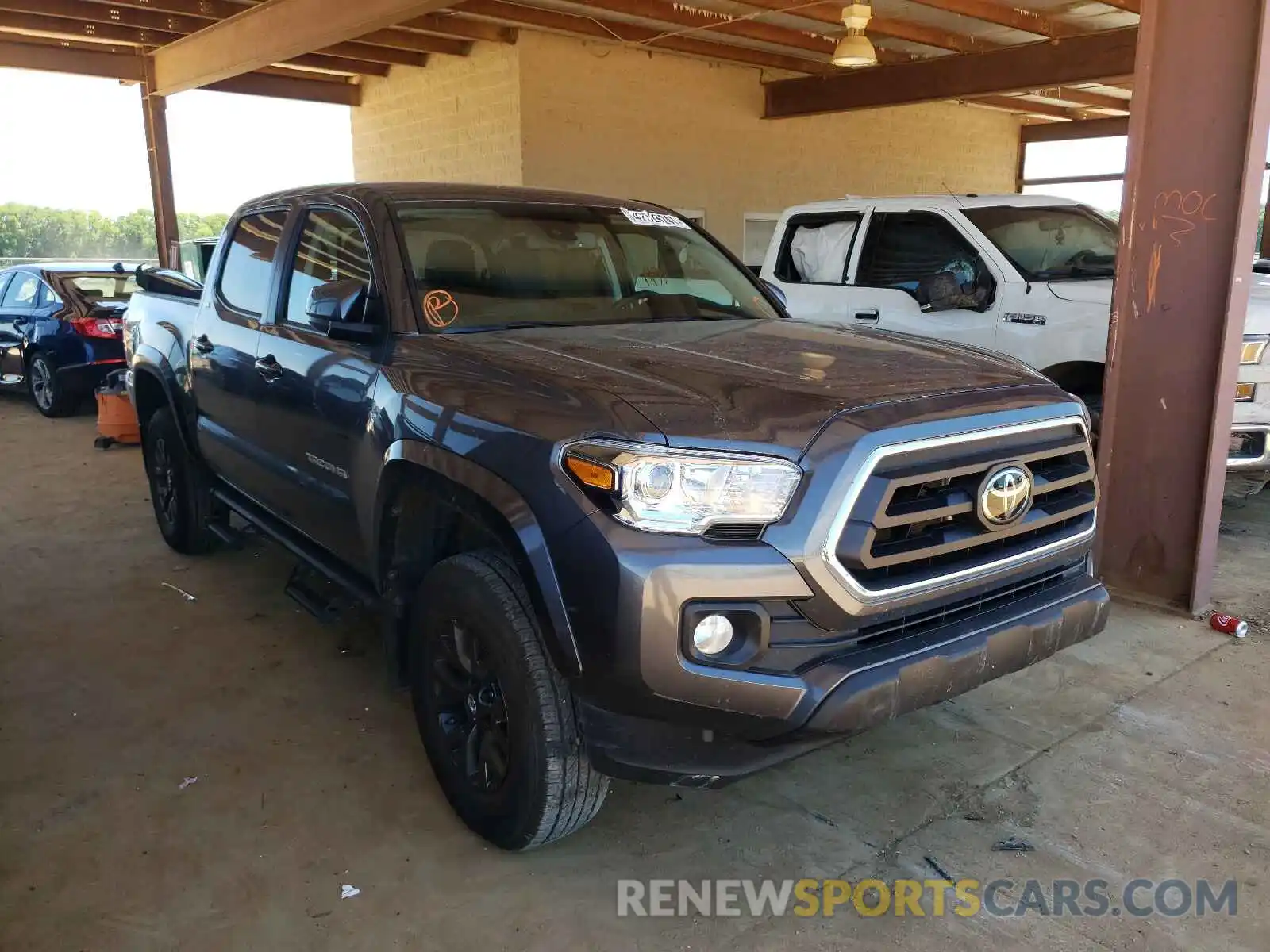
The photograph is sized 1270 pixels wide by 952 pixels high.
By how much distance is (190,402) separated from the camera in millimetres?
4777

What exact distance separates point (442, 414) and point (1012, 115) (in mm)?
17472

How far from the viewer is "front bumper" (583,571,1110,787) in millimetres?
2203

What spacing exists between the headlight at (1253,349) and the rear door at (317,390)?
440cm

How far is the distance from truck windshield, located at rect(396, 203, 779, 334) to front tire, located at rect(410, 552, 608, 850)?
3.07 ft

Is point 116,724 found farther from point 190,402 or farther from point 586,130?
point 586,130

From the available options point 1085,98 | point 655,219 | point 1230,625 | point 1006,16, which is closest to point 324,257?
point 655,219

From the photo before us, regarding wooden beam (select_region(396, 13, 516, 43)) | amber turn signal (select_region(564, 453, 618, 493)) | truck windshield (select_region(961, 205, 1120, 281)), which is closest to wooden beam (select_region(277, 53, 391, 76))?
wooden beam (select_region(396, 13, 516, 43))

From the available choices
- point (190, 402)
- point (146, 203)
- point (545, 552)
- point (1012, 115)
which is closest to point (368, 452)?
point (545, 552)

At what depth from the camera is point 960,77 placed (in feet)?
37.9

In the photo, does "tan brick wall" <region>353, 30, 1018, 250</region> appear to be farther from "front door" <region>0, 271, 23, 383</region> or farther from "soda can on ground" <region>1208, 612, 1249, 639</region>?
"soda can on ground" <region>1208, 612, 1249, 639</region>

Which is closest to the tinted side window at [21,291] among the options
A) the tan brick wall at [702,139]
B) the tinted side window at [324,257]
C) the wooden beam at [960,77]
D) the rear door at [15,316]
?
the rear door at [15,316]

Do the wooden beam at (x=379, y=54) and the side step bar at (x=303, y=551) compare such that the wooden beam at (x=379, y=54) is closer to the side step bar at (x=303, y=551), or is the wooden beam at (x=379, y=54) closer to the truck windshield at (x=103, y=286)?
the truck windshield at (x=103, y=286)

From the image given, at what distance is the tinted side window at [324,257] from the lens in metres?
3.38

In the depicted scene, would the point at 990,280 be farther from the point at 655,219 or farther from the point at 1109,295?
the point at 655,219
